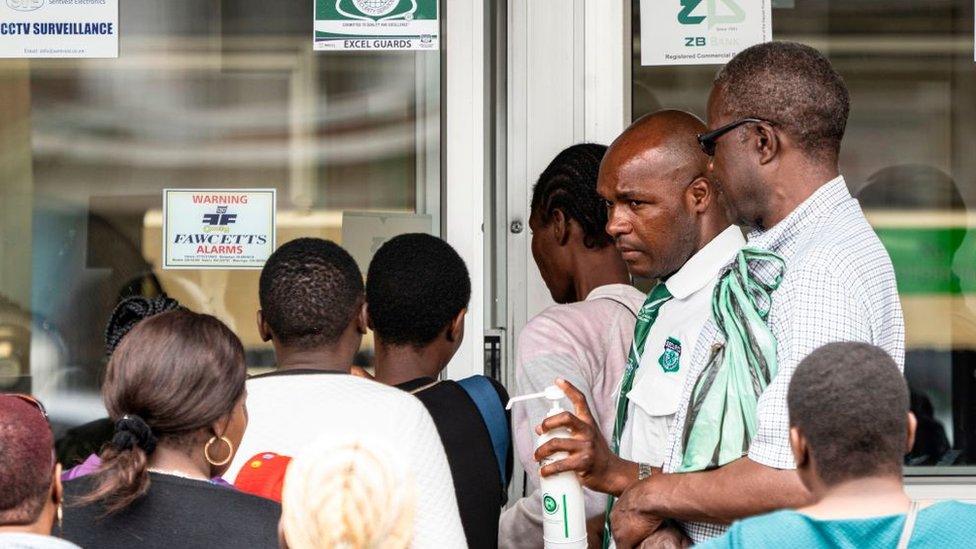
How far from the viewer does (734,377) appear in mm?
2555

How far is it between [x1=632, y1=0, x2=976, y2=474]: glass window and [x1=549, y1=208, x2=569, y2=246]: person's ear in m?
0.79

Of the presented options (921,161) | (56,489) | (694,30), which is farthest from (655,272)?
(921,161)

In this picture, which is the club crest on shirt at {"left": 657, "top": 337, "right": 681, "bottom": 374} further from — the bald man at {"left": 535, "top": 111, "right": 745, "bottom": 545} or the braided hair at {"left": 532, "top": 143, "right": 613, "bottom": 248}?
the braided hair at {"left": 532, "top": 143, "right": 613, "bottom": 248}

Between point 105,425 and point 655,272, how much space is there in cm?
191

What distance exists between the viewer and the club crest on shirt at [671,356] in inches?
114

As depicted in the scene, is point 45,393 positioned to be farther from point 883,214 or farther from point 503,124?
point 883,214

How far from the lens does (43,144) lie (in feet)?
13.7

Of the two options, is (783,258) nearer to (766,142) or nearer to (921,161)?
(766,142)

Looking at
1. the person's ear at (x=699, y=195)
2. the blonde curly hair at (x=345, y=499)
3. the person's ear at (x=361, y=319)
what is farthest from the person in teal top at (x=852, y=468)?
the person's ear at (x=361, y=319)

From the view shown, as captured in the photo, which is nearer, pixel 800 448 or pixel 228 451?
pixel 800 448

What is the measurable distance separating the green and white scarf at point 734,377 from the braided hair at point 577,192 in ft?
3.18

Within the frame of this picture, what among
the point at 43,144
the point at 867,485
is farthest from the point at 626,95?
the point at 867,485

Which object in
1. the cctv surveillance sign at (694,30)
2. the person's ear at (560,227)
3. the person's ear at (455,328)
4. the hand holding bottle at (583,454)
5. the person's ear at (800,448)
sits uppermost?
the cctv surveillance sign at (694,30)

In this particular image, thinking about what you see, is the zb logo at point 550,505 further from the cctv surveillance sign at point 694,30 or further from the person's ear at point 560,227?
the cctv surveillance sign at point 694,30
